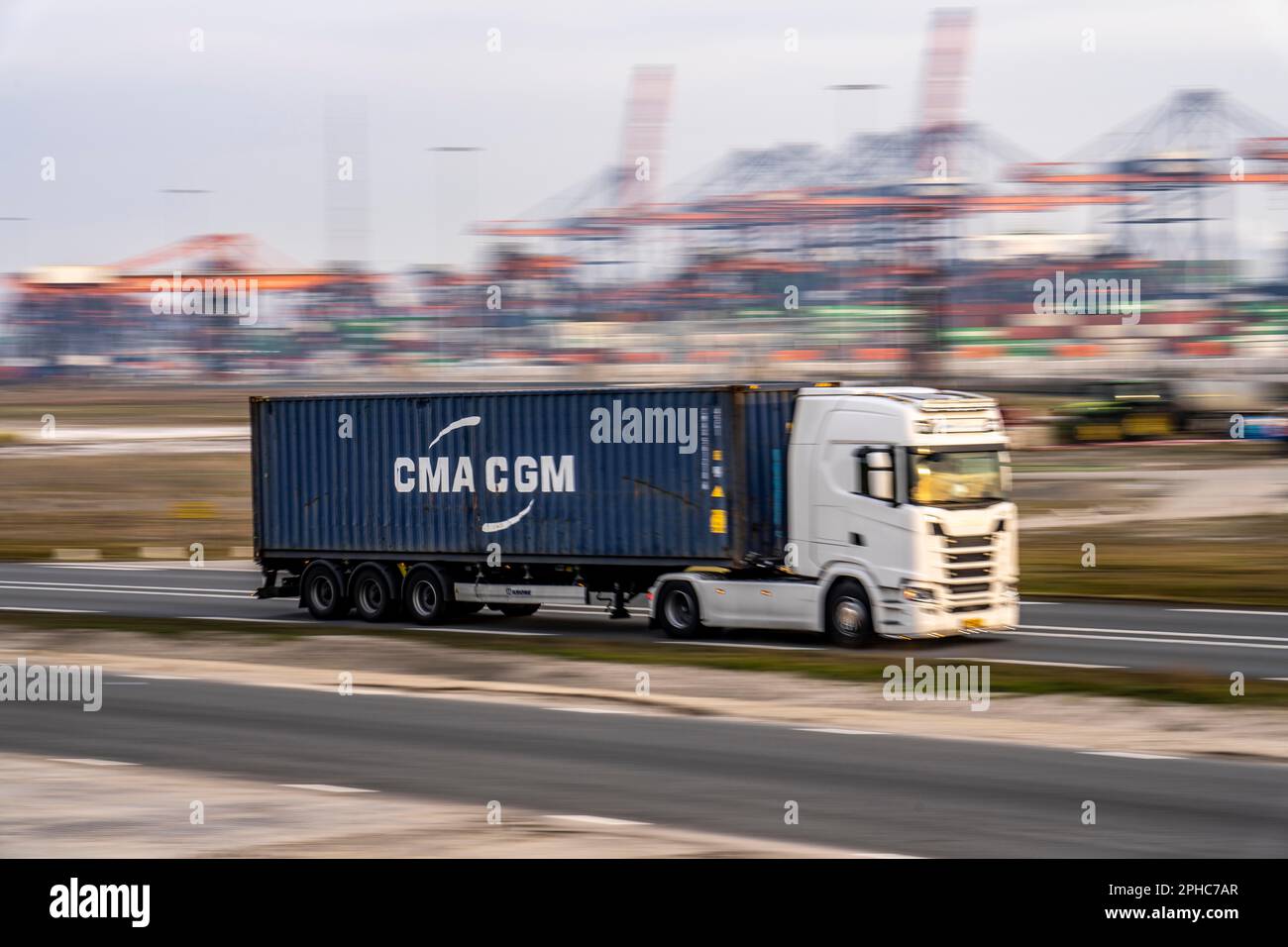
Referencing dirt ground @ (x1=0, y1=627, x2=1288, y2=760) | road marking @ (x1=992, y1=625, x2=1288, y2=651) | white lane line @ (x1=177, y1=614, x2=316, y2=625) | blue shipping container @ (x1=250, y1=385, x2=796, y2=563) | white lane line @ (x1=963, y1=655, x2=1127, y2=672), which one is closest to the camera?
dirt ground @ (x1=0, y1=627, x2=1288, y2=760)

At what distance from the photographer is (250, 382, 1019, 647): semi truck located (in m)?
20.7

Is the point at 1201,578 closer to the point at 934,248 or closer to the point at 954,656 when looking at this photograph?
the point at 954,656

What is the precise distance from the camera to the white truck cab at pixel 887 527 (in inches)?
804

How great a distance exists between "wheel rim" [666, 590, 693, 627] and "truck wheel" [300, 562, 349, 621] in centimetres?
602

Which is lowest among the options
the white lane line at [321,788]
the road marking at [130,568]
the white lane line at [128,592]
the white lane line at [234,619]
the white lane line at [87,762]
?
the white lane line at [321,788]

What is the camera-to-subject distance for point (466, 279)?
5842 inches

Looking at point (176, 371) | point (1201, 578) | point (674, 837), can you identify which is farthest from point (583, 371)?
point (674, 837)

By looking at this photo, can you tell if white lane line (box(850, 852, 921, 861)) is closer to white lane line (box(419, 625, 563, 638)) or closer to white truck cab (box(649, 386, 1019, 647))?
white truck cab (box(649, 386, 1019, 647))

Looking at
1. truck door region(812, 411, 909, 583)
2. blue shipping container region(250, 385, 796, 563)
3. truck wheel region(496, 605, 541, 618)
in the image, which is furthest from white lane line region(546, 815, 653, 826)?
truck wheel region(496, 605, 541, 618)

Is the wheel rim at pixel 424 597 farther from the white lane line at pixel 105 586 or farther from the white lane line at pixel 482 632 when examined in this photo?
the white lane line at pixel 105 586

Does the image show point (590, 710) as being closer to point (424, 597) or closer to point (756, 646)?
point (756, 646)

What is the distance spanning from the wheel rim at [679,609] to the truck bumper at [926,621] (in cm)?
271

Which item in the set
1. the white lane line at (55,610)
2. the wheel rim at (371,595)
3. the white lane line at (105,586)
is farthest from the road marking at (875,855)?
the white lane line at (105,586)
